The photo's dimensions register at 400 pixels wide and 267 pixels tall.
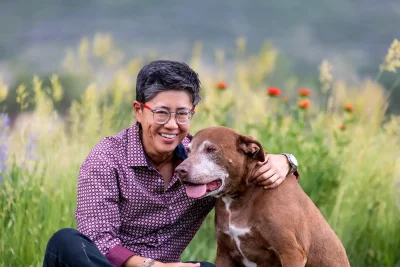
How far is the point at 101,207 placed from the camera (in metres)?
3.59

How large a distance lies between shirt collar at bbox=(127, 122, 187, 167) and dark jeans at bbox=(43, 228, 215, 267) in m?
0.51

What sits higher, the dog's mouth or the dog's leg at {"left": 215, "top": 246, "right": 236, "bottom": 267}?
→ the dog's mouth

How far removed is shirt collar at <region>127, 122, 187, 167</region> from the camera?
12.2 feet

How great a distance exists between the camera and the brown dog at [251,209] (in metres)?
3.65

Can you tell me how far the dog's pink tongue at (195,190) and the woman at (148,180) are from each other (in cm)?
23

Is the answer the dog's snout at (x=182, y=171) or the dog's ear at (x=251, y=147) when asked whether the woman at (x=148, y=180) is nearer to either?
the dog's ear at (x=251, y=147)

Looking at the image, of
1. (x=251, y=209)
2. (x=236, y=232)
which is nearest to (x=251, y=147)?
(x=251, y=209)

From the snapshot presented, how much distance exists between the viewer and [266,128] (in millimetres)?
5516

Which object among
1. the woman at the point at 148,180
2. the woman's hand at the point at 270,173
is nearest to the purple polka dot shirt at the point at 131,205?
the woman at the point at 148,180

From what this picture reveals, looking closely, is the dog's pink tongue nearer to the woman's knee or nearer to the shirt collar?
the shirt collar

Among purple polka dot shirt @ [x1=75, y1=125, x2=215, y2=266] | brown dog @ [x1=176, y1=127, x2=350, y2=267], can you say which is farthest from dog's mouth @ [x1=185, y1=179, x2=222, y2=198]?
purple polka dot shirt @ [x1=75, y1=125, x2=215, y2=266]

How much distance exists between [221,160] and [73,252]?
0.88 meters

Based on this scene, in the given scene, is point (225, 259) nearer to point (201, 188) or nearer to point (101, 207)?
point (201, 188)

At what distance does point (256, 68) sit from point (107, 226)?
297cm
